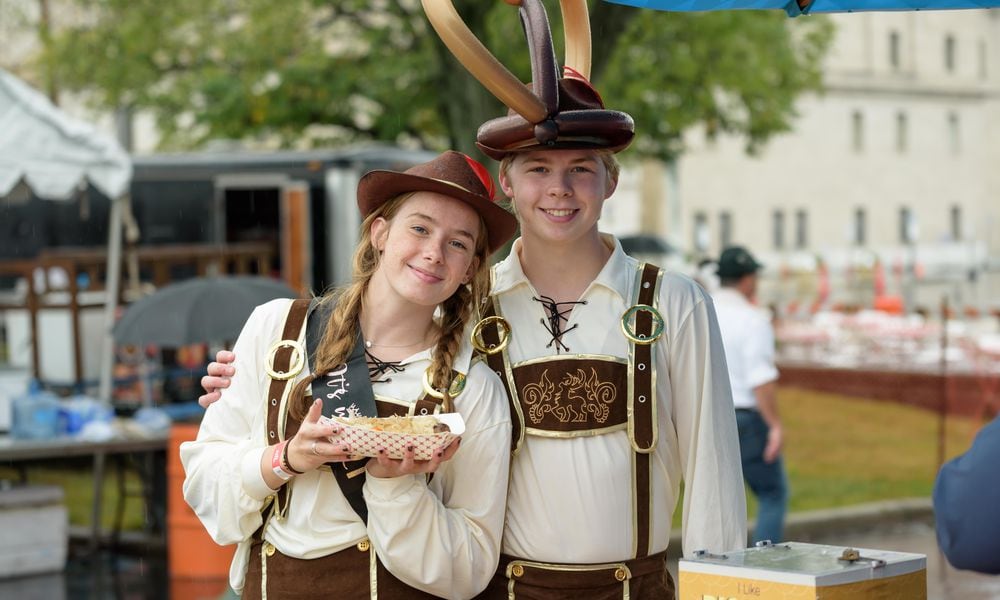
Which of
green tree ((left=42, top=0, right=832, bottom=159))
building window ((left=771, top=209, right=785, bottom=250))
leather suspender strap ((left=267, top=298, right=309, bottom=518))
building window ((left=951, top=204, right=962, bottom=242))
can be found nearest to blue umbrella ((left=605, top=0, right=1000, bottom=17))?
leather suspender strap ((left=267, top=298, right=309, bottom=518))

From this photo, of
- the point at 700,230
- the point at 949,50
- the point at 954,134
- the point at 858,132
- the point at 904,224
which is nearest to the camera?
the point at 700,230

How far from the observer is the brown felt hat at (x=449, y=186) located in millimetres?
3373

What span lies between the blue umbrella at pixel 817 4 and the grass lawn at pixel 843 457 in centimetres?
680

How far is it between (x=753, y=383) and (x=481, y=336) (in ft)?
15.7

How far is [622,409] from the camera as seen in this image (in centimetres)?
350

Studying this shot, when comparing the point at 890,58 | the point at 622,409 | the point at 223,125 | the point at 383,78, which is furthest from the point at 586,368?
the point at 890,58

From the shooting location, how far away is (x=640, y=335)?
352 centimetres

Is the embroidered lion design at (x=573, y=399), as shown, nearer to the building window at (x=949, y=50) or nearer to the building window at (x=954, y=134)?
the building window at (x=954, y=134)

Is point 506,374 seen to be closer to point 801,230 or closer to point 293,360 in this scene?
point 293,360

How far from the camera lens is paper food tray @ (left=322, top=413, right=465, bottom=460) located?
9.89 ft

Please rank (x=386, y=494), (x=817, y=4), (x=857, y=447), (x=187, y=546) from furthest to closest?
(x=857, y=447)
(x=187, y=546)
(x=817, y=4)
(x=386, y=494)

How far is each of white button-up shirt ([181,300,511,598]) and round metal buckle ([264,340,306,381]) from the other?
0.06 ft

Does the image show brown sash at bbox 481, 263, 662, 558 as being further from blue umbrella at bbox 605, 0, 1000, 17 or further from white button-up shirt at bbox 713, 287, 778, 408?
white button-up shirt at bbox 713, 287, 778, 408

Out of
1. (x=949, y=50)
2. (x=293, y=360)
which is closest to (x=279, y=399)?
(x=293, y=360)
